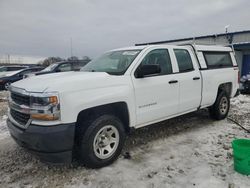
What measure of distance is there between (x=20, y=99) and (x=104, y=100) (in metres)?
1.22

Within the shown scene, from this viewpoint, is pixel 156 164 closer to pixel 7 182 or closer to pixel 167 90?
pixel 167 90

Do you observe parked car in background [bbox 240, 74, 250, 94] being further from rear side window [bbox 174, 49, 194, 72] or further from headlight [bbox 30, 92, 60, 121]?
headlight [bbox 30, 92, 60, 121]

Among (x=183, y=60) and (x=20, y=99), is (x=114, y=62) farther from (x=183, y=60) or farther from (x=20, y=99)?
(x=20, y=99)

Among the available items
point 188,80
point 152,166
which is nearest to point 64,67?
point 188,80

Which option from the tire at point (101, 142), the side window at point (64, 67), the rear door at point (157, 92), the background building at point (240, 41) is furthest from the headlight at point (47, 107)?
the background building at point (240, 41)

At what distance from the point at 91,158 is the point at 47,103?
42.7 inches

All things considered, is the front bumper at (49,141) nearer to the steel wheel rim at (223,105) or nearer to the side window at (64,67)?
the steel wheel rim at (223,105)

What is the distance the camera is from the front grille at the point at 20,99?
3.34 m

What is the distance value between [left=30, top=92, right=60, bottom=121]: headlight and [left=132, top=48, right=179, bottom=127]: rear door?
1423mm

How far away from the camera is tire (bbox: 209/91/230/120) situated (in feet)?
20.3

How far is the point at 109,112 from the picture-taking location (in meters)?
3.92

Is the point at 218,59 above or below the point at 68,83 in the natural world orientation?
above

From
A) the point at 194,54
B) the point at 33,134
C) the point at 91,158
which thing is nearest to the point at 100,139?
the point at 91,158

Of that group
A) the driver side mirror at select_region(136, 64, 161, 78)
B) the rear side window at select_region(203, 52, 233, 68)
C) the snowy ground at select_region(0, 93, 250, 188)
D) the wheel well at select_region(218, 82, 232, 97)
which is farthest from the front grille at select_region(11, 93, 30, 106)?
the wheel well at select_region(218, 82, 232, 97)
